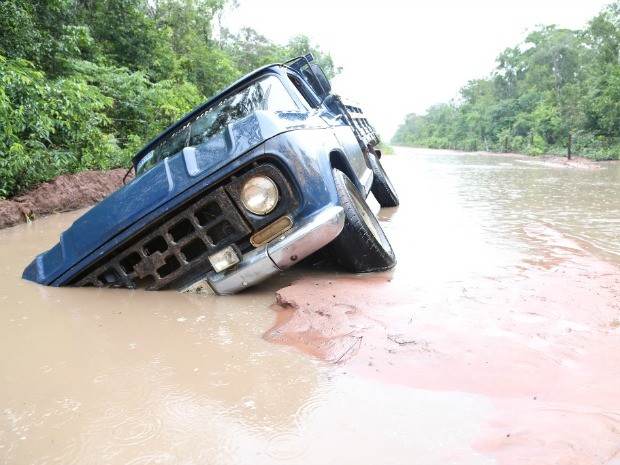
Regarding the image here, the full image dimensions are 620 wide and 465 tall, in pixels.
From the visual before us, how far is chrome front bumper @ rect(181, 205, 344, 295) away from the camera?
2707 millimetres

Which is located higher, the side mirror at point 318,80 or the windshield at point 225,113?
the side mirror at point 318,80

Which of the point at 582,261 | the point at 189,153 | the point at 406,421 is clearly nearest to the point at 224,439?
the point at 406,421

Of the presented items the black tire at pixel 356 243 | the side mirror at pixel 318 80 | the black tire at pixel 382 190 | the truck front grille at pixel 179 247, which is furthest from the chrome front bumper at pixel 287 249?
the black tire at pixel 382 190

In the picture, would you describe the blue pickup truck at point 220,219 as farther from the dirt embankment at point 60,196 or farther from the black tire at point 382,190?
the black tire at point 382,190

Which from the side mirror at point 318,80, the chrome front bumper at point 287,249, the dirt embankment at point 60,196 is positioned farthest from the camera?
the dirt embankment at point 60,196

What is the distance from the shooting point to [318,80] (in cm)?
505

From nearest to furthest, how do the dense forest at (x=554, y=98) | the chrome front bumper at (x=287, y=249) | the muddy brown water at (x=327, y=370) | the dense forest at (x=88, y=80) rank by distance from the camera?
the muddy brown water at (x=327, y=370)
the chrome front bumper at (x=287, y=249)
the dense forest at (x=88, y=80)
the dense forest at (x=554, y=98)

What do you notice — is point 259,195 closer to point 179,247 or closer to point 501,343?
point 179,247

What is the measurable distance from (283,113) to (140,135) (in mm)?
8635

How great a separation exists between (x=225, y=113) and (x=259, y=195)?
1197 mm

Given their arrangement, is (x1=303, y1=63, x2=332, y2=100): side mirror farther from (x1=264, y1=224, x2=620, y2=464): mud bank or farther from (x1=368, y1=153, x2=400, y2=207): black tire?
(x1=264, y1=224, x2=620, y2=464): mud bank

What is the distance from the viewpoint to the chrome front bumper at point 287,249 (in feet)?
8.88

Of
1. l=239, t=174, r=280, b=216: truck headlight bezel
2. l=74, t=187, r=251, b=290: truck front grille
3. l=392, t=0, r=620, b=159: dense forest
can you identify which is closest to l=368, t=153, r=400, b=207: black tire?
l=239, t=174, r=280, b=216: truck headlight bezel

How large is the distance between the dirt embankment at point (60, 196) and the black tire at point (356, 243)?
4492 millimetres
